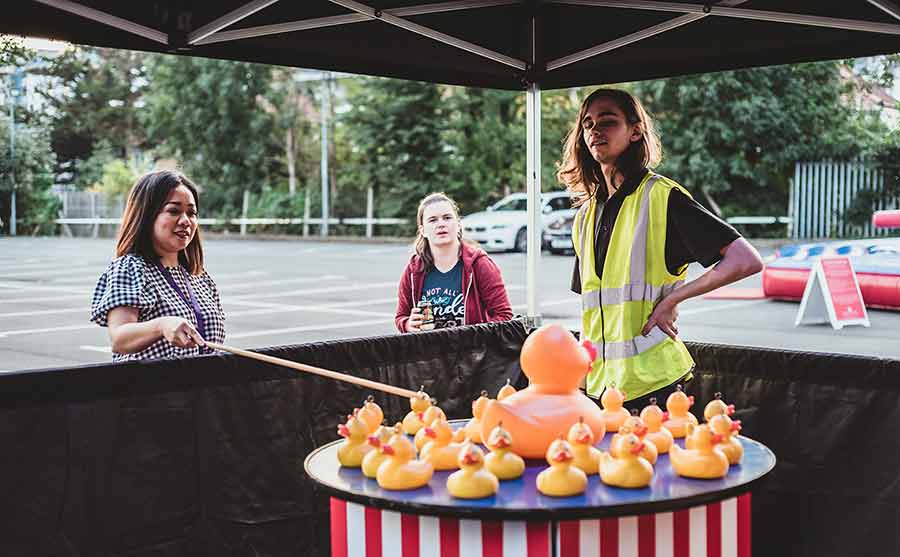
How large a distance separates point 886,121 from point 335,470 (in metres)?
23.8

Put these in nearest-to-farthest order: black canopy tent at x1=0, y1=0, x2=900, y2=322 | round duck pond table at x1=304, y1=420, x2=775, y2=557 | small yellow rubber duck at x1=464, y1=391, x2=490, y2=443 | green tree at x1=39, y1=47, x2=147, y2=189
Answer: round duck pond table at x1=304, y1=420, x2=775, y2=557
small yellow rubber duck at x1=464, y1=391, x2=490, y2=443
black canopy tent at x1=0, y1=0, x2=900, y2=322
green tree at x1=39, y1=47, x2=147, y2=189

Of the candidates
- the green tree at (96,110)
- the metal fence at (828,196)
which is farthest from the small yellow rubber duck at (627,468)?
the green tree at (96,110)

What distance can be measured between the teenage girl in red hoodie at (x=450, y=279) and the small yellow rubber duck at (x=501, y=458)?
246 cm

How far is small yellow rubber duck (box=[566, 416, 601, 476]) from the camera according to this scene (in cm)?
258

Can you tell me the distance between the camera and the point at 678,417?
3.07m

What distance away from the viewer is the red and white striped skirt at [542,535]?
246 cm

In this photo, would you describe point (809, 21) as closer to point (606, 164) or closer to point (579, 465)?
point (606, 164)

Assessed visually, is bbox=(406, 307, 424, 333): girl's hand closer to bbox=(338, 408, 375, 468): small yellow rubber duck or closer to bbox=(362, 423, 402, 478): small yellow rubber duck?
bbox=(338, 408, 375, 468): small yellow rubber duck

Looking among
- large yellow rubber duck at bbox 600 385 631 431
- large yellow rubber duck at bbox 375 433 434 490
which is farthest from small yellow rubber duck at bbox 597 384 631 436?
Answer: large yellow rubber duck at bbox 375 433 434 490

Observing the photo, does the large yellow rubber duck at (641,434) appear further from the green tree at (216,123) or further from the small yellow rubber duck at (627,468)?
the green tree at (216,123)

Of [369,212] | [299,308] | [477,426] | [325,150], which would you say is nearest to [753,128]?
[369,212]

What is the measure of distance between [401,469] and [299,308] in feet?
38.6

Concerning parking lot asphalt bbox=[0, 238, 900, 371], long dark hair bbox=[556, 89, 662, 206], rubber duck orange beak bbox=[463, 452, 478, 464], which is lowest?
parking lot asphalt bbox=[0, 238, 900, 371]

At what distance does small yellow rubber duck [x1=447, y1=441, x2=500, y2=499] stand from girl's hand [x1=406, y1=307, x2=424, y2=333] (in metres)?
2.43
